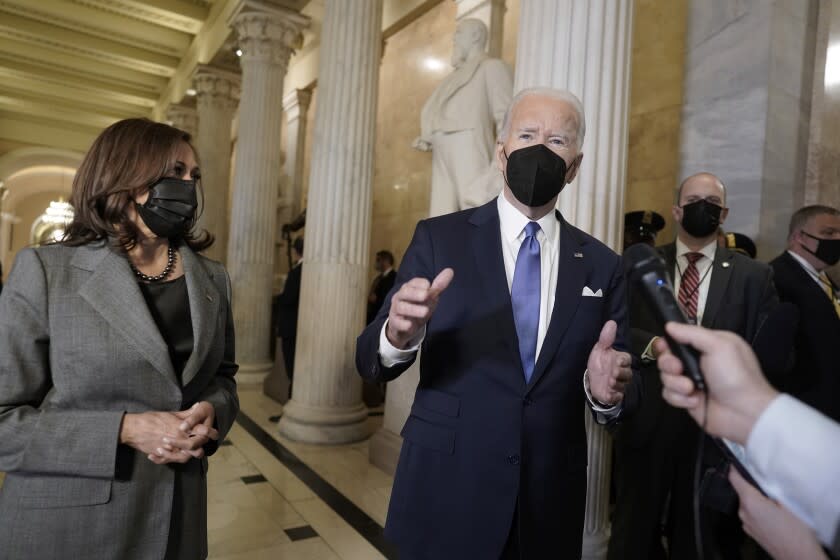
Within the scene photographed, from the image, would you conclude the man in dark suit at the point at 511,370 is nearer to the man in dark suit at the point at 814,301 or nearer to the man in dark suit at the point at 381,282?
the man in dark suit at the point at 814,301

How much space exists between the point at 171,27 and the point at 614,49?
46.6ft

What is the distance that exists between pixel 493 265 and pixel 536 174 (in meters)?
0.31

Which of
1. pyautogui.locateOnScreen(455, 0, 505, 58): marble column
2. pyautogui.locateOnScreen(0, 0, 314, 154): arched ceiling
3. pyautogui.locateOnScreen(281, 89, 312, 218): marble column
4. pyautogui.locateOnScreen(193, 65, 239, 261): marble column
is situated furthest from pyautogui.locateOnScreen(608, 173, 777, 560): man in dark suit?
pyautogui.locateOnScreen(281, 89, 312, 218): marble column

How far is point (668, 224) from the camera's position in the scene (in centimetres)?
521

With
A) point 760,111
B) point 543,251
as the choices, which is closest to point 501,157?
point 543,251

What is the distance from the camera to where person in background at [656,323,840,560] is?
74 centimetres

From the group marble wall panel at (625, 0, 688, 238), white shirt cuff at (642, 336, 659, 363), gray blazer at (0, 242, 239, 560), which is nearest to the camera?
gray blazer at (0, 242, 239, 560)

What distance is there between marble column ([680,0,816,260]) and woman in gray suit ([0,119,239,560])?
12.5 ft

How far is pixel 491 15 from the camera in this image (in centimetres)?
678

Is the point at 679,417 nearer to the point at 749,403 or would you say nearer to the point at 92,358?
the point at 749,403

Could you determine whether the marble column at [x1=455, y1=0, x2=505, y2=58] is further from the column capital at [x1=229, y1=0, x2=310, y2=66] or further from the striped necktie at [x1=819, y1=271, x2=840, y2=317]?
the striped necktie at [x1=819, y1=271, x2=840, y2=317]

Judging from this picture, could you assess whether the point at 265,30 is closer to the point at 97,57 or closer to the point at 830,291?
the point at 830,291

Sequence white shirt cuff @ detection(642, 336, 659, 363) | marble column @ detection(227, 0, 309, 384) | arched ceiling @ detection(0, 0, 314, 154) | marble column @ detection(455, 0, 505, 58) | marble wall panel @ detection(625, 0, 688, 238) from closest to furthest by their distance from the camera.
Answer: white shirt cuff @ detection(642, 336, 659, 363) → marble wall panel @ detection(625, 0, 688, 238) → marble column @ detection(455, 0, 505, 58) → marble column @ detection(227, 0, 309, 384) → arched ceiling @ detection(0, 0, 314, 154)

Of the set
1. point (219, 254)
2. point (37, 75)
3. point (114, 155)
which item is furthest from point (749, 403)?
point (37, 75)
